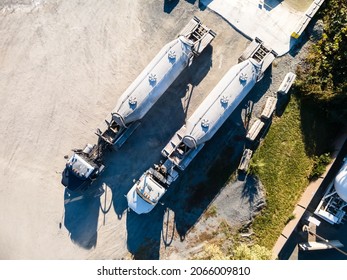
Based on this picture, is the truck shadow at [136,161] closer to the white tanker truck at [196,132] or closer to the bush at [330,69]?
the white tanker truck at [196,132]

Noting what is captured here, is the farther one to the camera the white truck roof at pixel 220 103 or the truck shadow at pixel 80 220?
the truck shadow at pixel 80 220

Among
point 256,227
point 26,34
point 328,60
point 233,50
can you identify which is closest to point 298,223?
point 256,227

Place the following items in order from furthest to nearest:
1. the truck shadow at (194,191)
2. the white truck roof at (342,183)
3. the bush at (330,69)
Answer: the truck shadow at (194,191) → the bush at (330,69) → the white truck roof at (342,183)

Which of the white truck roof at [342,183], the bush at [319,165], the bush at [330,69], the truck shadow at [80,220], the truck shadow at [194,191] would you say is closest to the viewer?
the white truck roof at [342,183]

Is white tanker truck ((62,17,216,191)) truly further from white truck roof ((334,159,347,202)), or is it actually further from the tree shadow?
white truck roof ((334,159,347,202))

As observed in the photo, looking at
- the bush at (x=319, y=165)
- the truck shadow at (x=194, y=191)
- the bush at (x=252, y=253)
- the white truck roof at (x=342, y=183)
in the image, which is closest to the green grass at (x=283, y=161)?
the bush at (x=319, y=165)

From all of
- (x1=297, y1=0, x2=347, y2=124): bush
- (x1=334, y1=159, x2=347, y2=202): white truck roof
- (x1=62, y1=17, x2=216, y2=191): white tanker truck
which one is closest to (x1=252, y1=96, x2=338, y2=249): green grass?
(x1=297, y1=0, x2=347, y2=124): bush
